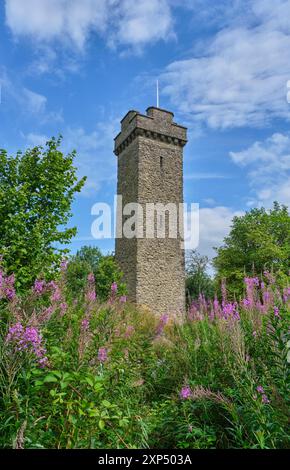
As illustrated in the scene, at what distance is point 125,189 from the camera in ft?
61.5

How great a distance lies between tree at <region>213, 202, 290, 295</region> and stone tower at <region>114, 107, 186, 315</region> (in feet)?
18.0

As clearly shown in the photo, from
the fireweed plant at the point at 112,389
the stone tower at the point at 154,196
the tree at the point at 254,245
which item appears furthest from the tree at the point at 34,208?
the tree at the point at 254,245

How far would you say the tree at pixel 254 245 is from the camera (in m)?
21.6

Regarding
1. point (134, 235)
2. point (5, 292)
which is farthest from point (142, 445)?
point (134, 235)

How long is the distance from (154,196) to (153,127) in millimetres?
3699

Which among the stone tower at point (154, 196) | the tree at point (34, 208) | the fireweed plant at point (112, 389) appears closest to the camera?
the fireweed plant at point (112, 389)

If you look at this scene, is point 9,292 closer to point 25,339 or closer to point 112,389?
point 25,339

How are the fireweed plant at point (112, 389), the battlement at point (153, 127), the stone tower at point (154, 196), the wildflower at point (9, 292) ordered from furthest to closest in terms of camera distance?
the battlement at point (153, 127)
the stone tower at point (154, 196)
the wildflower at point (9, 292)
the fireweed plant at point (112, 389)

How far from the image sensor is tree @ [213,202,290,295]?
849 inches

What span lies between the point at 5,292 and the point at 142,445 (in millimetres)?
1618

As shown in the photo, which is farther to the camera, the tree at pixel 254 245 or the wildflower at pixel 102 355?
the tree at pixel 254 245

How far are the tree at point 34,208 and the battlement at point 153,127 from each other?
11.5 metres

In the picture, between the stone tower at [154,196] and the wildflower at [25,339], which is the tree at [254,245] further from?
the wildflower at [25,339]
